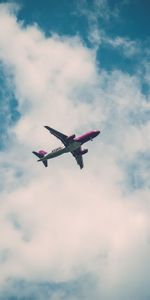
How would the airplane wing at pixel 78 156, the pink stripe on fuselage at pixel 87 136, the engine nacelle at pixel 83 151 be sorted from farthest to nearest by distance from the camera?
the airplane wing at pixel 78 156 < the engine nacelle at pixel 83 151 < the pink stripe on fuselage at pixel 87 136

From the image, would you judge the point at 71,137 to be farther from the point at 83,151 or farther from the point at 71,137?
the point at 83,151

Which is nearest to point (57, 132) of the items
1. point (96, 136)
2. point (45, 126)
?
point (45, 126)

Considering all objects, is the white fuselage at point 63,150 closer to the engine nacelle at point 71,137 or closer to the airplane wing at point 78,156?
the engine nacelle at point 71,137

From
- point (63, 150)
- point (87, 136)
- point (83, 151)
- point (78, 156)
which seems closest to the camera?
point (87, 136)

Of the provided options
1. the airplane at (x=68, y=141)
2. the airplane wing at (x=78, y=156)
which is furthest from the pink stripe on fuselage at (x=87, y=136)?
the airplane wing at (x=78, y=156)

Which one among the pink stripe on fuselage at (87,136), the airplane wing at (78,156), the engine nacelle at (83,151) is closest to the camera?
the pink stripe on fuselage at (87,136)

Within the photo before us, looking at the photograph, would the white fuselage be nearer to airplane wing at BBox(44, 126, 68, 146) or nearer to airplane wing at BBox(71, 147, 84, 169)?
airplane wing at BBox(44, 126, 68, 146)

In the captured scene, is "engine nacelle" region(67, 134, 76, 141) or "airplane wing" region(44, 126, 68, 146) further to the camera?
"airplane wing" region(44, 126, 68, 146)

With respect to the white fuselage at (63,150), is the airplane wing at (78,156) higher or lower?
higher

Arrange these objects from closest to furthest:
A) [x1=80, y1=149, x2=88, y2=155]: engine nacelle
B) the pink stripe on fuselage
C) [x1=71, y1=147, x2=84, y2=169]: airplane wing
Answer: the pink stripe on fuselage < [x1=80, y1=149, x2=88, y2=155]: engine nacelle < [x1=71, y1=147, x2=84, y2=169]: airplane wing

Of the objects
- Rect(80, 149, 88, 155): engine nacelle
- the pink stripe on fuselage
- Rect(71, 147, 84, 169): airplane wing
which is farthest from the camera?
Rect(71, 147, 84, 169): airplane wing

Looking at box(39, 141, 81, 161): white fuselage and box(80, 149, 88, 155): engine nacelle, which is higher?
box(80, 149, 88, 155): engine nacelle

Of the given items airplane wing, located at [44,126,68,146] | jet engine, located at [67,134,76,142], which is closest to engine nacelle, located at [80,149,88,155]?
airplane wing, located at [44,126,68,146]

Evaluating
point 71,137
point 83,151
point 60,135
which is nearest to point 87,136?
point 71,137
